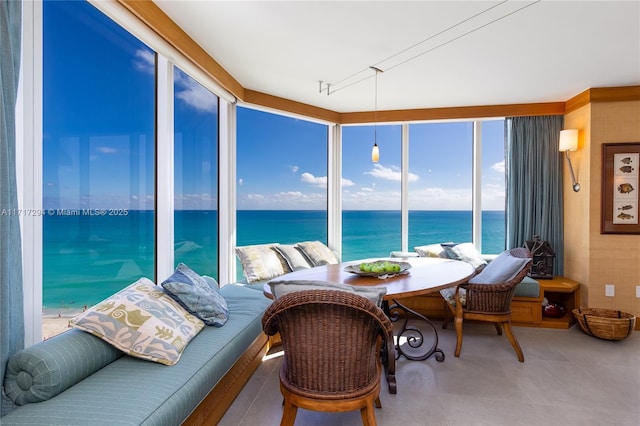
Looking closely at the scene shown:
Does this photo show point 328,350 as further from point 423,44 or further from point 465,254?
point 465,254

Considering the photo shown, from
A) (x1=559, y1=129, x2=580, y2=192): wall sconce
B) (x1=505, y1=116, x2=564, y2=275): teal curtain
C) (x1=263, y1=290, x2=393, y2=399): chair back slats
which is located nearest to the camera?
(x1=263, y1=290, x2=393, y2=399): chair back slats

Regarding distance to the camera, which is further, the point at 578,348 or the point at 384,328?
the point at 578,348

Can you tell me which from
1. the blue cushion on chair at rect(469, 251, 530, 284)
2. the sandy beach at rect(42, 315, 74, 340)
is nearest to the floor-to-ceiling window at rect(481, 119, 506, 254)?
the blue cushion on chair at rect(469, 251, 530, 284)

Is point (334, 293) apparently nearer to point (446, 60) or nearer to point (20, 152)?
point (20, 152)

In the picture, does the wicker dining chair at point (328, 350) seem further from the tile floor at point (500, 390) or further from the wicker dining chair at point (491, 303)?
the wicker dining chair at point (491, 303)

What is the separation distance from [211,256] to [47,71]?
2.38 meters

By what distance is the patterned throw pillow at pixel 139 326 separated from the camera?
1646 mm

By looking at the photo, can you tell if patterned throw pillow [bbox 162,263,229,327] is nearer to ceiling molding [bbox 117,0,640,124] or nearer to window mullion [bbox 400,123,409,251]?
ceiling molding [bbox 117,0,640,124]

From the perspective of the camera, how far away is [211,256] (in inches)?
150

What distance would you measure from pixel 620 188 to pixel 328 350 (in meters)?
3.84

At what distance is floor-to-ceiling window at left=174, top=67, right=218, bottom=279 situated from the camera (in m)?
3.06

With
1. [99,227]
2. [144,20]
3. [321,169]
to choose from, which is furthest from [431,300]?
[144,20]

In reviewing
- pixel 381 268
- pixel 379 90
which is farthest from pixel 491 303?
pixel 379 90

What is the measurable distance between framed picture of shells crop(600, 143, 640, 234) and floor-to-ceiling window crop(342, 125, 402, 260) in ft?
7.37
